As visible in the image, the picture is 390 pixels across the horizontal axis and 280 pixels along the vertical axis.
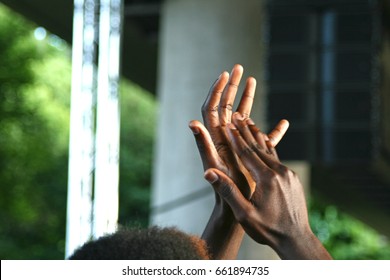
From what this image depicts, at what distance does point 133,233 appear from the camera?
1305 millimetres

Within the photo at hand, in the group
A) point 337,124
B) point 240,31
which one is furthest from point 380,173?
point 240,31

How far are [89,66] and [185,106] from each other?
3.83 feet

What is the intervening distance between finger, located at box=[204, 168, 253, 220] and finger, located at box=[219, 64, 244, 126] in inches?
6.6

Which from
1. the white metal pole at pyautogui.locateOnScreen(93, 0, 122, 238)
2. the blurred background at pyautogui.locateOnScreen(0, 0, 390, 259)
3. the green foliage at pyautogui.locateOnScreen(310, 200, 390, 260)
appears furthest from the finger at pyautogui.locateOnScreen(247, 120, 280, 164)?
the green foliage at pyautogui.locateOnScreen(310, 200, 390, 260)

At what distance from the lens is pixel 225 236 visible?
1.52 m

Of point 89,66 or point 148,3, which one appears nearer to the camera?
point 89,66

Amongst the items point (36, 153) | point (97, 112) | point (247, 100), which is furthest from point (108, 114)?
point (36, 153)

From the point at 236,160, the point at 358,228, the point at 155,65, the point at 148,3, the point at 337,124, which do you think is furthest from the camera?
the point at 358,228

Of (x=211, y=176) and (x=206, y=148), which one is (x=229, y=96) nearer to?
(x=206, y=148)

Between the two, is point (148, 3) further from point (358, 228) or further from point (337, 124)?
point (358, 228)

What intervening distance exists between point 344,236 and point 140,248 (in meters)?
27.8
